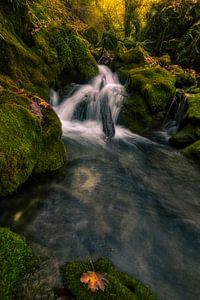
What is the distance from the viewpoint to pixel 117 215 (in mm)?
5105

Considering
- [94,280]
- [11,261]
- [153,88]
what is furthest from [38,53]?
[94,280]

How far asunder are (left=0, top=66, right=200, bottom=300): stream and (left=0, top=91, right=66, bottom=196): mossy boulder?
311 mm

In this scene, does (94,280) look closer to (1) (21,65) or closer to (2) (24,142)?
(2) (24,142)

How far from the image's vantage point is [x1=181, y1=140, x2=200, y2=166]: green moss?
8.54 meters

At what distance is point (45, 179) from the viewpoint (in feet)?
18.5

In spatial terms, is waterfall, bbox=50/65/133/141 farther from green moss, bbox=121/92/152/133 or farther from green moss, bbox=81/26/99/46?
green moss, bbox=81/26/99/46

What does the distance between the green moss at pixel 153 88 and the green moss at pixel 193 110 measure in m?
1.01

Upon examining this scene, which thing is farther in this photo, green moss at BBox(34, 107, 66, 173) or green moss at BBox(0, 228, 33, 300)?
green moss at BBox(34, 107, 66, 173)

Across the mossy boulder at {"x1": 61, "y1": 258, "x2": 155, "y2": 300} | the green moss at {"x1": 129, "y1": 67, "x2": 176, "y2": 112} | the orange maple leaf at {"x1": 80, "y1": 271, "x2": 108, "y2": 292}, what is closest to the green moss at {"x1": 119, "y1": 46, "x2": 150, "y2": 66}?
the green moss at {"x1": 129, "y1": 67, "x2": 176, "y2": 112}

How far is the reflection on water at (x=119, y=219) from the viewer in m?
3.92

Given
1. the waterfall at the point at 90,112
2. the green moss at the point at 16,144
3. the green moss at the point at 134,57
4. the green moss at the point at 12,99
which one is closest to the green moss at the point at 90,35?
the green moss at the point at 134,57

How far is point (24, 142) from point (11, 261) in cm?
248

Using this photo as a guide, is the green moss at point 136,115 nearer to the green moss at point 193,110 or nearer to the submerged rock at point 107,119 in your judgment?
the submerged rock at point 107,119

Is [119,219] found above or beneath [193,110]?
beneath
